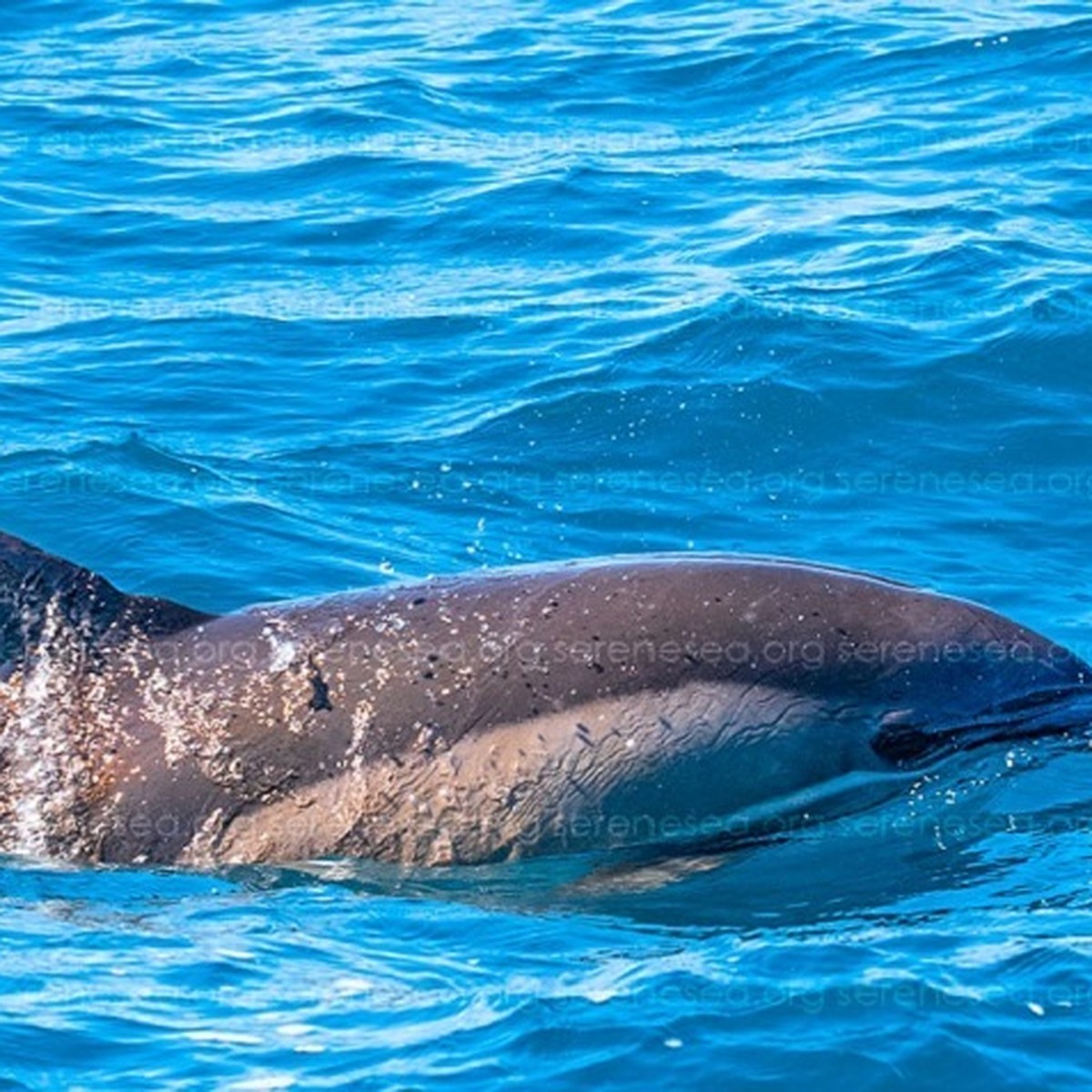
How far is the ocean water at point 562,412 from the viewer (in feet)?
25.6

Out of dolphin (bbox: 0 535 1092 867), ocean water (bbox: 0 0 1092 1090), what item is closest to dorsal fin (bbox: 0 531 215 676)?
dolphin (bbox: 0 535 1092 867)

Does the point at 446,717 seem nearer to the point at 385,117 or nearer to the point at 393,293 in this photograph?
→ the point at 393,293

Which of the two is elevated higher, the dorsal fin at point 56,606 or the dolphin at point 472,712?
the dorsal fin at point 56,606

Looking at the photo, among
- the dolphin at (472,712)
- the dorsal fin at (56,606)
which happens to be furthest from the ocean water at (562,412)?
the dorsal fin at (56,606)

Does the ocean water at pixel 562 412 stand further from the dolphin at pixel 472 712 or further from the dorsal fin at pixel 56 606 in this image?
the dorsal fin at pixel 56 606

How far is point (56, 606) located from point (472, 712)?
159cm

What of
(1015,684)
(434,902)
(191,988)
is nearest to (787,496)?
(1015,684)

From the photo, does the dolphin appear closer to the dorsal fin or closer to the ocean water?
the dorsal fin

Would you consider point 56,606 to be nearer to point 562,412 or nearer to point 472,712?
point 472,712

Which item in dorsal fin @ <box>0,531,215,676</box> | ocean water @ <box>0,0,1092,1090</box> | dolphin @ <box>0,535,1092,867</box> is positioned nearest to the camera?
ocean water @ <box>0,0,1092,1090</box>

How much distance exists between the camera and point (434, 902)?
345 inches

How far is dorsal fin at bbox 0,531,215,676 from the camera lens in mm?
9297

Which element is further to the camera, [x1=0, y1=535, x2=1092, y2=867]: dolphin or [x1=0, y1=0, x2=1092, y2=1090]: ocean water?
[x1=0, y1=535, x2=1092, y2=867]: dolphin

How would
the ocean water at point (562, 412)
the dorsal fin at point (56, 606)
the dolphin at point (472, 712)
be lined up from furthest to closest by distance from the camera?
the dorsal fin at point (56, 606), the dolphin at point (472, 712), the ocean water at point (562, 412)
